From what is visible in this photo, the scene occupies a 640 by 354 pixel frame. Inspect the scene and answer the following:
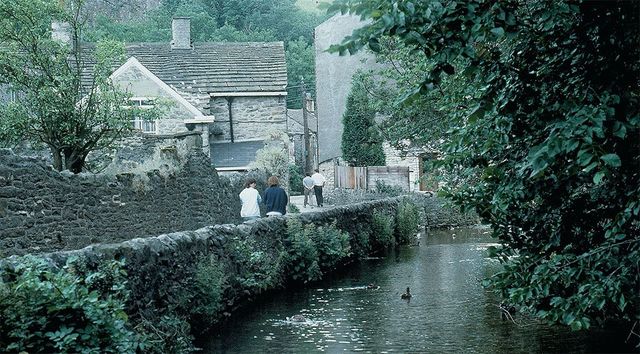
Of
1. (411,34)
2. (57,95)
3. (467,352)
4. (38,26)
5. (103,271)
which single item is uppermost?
(38,26)

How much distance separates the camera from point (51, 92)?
60.7ft

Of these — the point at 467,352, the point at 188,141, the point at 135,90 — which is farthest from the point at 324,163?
the point at 467,352

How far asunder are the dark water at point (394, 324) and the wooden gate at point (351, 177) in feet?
84.5

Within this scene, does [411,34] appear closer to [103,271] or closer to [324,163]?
[103,271]

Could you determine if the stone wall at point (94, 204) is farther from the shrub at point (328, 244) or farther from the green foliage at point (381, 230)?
the green foliage at point (381, 230)

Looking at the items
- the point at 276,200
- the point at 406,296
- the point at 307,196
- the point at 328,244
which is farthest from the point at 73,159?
the point at 307,196

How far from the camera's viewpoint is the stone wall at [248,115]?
3406cm

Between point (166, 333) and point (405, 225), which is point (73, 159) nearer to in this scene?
point (405, 225)

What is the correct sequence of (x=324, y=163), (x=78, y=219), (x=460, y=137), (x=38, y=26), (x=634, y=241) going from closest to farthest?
(x=634, y=241)
(x=460, y=137)
(x=78, y=219)
(x=38, y=26)
(x=324, y=163)

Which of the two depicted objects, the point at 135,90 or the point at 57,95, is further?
→ the point at 135,90

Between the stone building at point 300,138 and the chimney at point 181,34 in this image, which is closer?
the chimney at point 181,34

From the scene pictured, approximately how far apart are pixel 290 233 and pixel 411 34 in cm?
1039

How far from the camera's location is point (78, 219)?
14.5 metres

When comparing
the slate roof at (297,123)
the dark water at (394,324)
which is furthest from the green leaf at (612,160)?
the slate roof at (297,123)
